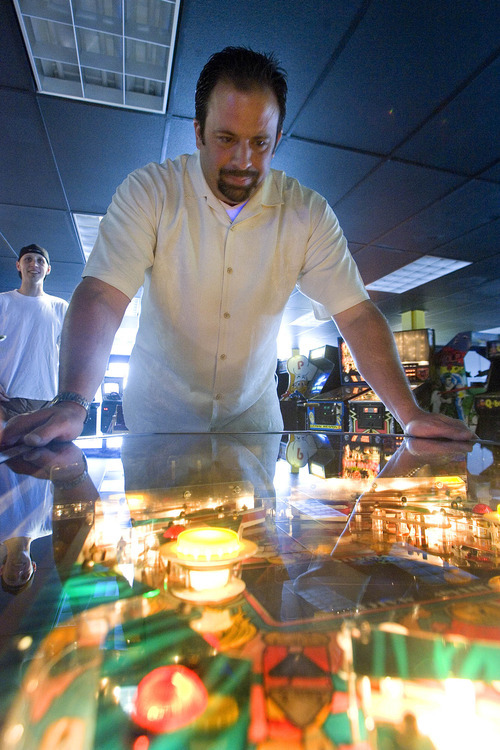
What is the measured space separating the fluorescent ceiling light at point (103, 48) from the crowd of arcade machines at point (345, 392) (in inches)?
142

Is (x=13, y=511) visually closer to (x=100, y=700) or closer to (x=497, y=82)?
(x=100, y=700)

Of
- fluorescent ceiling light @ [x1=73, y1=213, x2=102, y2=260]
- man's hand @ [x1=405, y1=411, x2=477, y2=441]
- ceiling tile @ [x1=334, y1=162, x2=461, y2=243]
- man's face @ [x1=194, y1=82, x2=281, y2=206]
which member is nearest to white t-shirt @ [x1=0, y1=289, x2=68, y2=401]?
fluorescent ceiling light @ [x1=73, y1=213, x2=102, y2=260]

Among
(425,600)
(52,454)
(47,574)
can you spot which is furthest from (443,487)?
(52,454)

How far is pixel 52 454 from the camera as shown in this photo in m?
0.72

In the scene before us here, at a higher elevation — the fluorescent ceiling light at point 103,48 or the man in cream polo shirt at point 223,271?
the fluorescent ceiling light at point 103,48

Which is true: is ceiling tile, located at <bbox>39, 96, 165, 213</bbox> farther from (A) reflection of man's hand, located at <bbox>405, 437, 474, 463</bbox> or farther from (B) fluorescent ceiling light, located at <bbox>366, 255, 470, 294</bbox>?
(B) fluorescent ceiling light, located at <bbox>366, 255, 470, 294</bbox>

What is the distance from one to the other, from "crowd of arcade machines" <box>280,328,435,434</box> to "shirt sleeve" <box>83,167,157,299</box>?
12.9 ft

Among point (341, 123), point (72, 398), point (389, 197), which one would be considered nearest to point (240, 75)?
point (72, 398)

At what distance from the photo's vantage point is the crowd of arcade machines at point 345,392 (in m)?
5.17

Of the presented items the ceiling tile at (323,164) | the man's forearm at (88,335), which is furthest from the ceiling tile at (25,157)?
the man's forearm at (88,335)

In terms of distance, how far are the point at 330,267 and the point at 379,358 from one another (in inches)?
13.4

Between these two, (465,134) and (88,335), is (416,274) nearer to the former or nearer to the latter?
(465,134)

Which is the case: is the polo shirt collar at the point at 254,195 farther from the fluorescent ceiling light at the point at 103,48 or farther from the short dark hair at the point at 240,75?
the fluorescent ceiling light at the point at 103,48

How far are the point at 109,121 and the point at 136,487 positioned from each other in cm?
278
